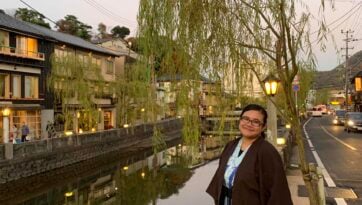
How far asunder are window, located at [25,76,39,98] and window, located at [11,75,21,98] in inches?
31.0

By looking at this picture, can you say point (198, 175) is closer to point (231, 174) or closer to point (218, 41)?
point (218, 41)

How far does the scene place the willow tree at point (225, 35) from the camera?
549 cm

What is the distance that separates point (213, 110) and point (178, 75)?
725 mm

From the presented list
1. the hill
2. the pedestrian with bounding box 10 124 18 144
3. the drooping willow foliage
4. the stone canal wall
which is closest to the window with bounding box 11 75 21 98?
the drooping willow foliage

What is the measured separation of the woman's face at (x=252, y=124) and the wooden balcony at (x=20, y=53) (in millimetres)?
27421

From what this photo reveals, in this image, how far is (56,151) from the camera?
1013 inches

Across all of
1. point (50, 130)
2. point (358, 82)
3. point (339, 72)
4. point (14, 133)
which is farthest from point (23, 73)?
point (358, 82)

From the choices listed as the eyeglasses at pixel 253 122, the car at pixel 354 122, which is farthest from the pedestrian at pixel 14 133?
the car at pixel 354 122

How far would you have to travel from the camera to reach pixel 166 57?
19.7ft

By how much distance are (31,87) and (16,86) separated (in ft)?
5.78

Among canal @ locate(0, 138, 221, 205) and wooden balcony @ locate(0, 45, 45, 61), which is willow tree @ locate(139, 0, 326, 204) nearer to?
canal @ locate(0, 138, 221, 205)

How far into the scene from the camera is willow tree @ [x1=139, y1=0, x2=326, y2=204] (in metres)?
5.49

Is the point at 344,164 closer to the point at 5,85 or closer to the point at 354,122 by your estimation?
the point at 354,122

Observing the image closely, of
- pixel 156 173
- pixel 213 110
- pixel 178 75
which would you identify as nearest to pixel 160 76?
pixel 178 75
